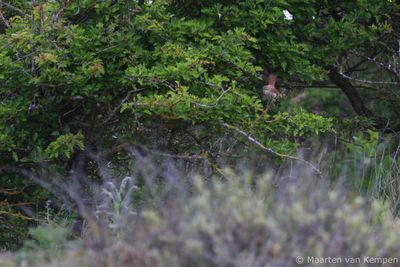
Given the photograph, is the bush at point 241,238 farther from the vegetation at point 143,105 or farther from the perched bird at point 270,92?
Result: the perched bird at point 270,92

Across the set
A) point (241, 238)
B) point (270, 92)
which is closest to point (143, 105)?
point (270, 92)

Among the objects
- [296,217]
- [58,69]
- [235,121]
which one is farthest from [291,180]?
[58,69]

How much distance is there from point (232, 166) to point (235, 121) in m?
0.41

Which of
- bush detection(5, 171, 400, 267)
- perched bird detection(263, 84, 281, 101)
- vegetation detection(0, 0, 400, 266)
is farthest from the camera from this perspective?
perched bird detection(263, 84, 281, 101)

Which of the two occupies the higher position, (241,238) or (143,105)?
(241,238)

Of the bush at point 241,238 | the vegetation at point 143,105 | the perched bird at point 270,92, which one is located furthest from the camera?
the perched bird at point 270,92

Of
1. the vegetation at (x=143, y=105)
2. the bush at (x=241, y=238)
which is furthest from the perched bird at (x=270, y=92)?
the bush at (x=241, y=238)

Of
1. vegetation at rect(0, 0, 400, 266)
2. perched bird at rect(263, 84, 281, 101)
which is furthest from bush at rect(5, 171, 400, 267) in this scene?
perched bird at rect(263, 84, 281, 101)

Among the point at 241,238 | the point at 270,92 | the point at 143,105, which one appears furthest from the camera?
the point at 270,92

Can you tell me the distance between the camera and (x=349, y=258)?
11.1 feet

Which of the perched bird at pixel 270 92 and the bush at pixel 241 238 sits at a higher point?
the bush at pixel 241 238

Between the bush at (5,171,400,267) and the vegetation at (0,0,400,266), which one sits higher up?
the bush at (5,171,400,267)

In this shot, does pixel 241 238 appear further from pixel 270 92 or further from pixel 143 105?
pixel 270 92

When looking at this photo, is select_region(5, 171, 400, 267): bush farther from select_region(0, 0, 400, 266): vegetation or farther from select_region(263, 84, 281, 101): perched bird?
select_region(263, 84, 281, 101): perched bird
